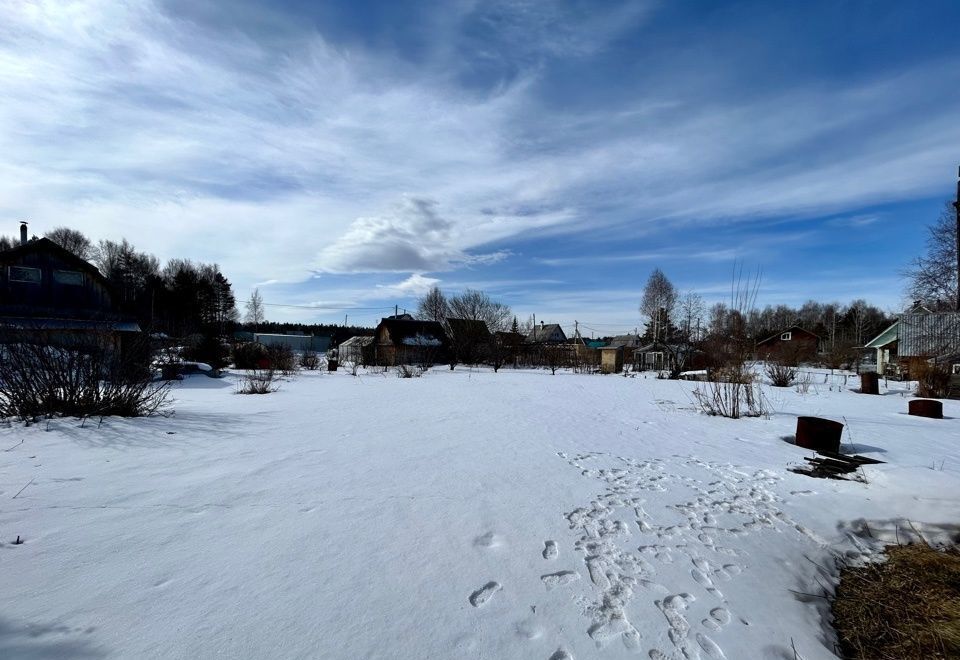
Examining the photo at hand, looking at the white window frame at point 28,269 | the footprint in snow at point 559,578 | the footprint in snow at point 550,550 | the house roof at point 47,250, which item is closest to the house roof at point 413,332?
the house roof at point 47,250

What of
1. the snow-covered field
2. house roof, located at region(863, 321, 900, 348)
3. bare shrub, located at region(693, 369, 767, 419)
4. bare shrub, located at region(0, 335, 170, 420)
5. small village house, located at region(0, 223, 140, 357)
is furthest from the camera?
house roof, located at region(863, 321, 900, 348)

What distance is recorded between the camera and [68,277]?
20.3 meters

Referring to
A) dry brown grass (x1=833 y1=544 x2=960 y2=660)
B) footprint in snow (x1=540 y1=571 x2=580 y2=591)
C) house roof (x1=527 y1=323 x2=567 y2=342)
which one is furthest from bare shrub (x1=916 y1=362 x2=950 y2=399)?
house roof (x1=527 y1=323 x2=567 y2=342)

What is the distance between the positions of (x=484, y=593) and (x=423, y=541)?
0.73m

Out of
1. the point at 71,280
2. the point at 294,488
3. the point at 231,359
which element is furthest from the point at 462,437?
the point at 231,359

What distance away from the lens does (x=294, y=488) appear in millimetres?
4156

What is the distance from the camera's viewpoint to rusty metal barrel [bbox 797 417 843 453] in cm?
611

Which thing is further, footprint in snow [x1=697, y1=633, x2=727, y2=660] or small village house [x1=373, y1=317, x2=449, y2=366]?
small village house [x1=373, y1=317, x2=449, y2=366]

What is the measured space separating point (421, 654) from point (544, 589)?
35.4 inches

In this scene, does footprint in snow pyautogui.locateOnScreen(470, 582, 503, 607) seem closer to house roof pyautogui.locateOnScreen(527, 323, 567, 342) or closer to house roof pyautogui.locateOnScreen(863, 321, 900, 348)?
house roof pyautogui.locateOnScreen(863, 321, 900, 348)

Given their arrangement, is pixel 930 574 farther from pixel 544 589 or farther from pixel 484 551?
pixel 484 551

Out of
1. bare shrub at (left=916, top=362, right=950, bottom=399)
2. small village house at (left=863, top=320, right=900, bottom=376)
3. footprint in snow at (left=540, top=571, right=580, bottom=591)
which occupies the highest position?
small village house at (left=863, top=320, right=900, bottom=376)

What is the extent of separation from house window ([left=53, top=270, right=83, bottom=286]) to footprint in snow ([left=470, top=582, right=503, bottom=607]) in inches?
1043

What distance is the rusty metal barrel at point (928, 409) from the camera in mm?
9320
